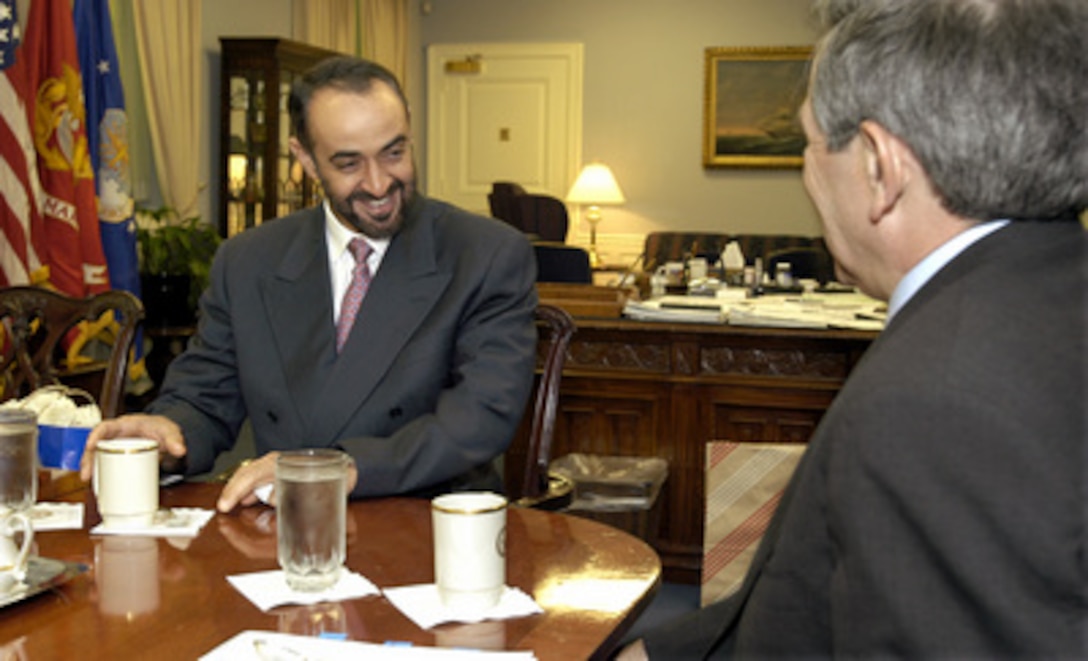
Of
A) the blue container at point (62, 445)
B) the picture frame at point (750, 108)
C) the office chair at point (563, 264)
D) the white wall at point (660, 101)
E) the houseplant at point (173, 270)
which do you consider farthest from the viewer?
the white wall at point (660, 101)

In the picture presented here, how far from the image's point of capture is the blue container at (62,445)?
6.52ft

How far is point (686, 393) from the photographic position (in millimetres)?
4090

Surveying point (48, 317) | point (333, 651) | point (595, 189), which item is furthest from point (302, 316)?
point (595, 189)

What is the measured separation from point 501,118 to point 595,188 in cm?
128

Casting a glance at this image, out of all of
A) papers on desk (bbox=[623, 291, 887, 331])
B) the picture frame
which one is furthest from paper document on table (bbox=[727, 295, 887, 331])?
the picture frame

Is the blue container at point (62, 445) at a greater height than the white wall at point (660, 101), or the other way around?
the white wall at point (660, 101)

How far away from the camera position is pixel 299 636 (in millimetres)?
1220

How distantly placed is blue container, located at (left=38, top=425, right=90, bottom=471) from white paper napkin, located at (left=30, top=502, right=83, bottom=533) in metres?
0.24

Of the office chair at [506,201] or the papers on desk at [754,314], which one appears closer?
the papers on desk at [754,314]

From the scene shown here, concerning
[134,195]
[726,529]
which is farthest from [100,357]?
[726,529]

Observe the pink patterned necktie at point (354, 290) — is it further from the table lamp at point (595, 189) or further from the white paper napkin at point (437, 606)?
the table lamp at point (595, 189)

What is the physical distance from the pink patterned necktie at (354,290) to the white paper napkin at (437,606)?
2.97ft

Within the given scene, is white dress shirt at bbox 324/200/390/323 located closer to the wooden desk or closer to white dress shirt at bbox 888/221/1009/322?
white dress shirt at bbox 888/221/1009/322

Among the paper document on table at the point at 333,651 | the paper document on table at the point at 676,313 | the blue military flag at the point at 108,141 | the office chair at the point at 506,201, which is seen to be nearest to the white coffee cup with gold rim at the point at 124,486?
the paper document on table at the point at 333,651
